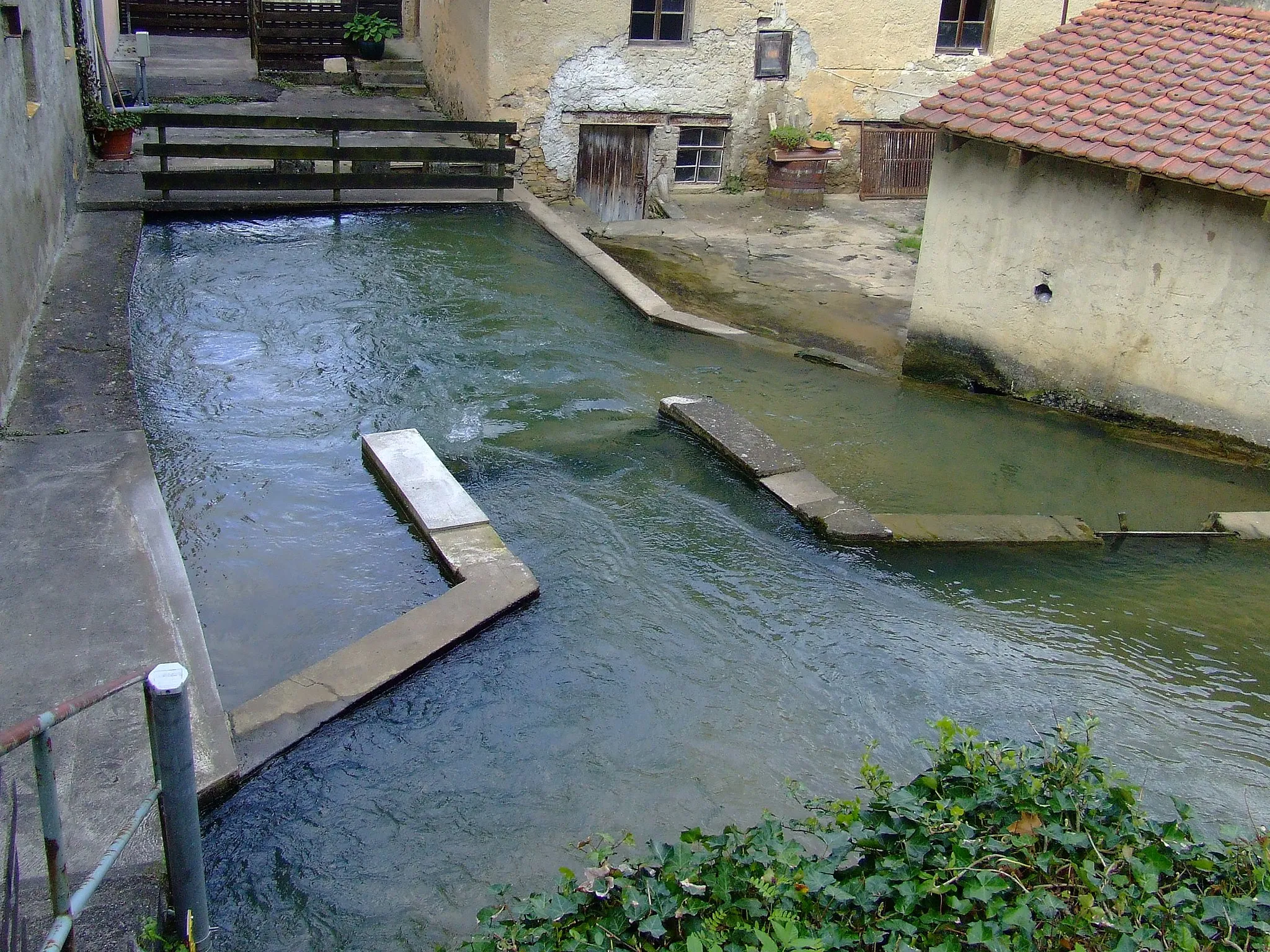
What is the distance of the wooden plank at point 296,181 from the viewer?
42.1ft

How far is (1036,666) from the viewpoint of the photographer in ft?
19.3

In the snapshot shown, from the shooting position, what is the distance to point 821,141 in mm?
16969

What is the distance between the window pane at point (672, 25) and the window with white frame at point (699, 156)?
4.19 feet

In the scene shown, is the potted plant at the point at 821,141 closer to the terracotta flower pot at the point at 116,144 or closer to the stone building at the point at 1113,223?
the stone building at the point at 1113,223

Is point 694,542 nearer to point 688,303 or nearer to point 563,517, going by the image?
point 563,517

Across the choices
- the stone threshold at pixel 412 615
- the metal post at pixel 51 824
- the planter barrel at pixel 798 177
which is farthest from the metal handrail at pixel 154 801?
the planter barrel at pixel 798 177

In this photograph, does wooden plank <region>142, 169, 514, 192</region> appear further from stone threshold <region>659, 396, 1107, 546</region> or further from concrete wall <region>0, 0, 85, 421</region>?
stone threshold <region>659, 396, 1107, 546</region>

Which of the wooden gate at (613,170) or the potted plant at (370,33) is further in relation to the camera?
the potted plant at (370,33)

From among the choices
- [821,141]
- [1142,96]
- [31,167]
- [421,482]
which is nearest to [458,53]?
[821,141]

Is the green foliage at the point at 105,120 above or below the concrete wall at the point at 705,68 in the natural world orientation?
below

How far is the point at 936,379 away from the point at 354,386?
528 centimetres

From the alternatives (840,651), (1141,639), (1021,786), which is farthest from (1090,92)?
(1021,786)

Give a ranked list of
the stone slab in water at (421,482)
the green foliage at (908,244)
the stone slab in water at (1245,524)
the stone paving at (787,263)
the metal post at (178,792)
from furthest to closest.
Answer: the green foliage at (908,244) → the stone paving at (787,263) → the stone slab in water at (1245,524) → the stone slab in water at (421,482) → the metal post at (178,792)

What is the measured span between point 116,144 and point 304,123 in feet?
8.09
